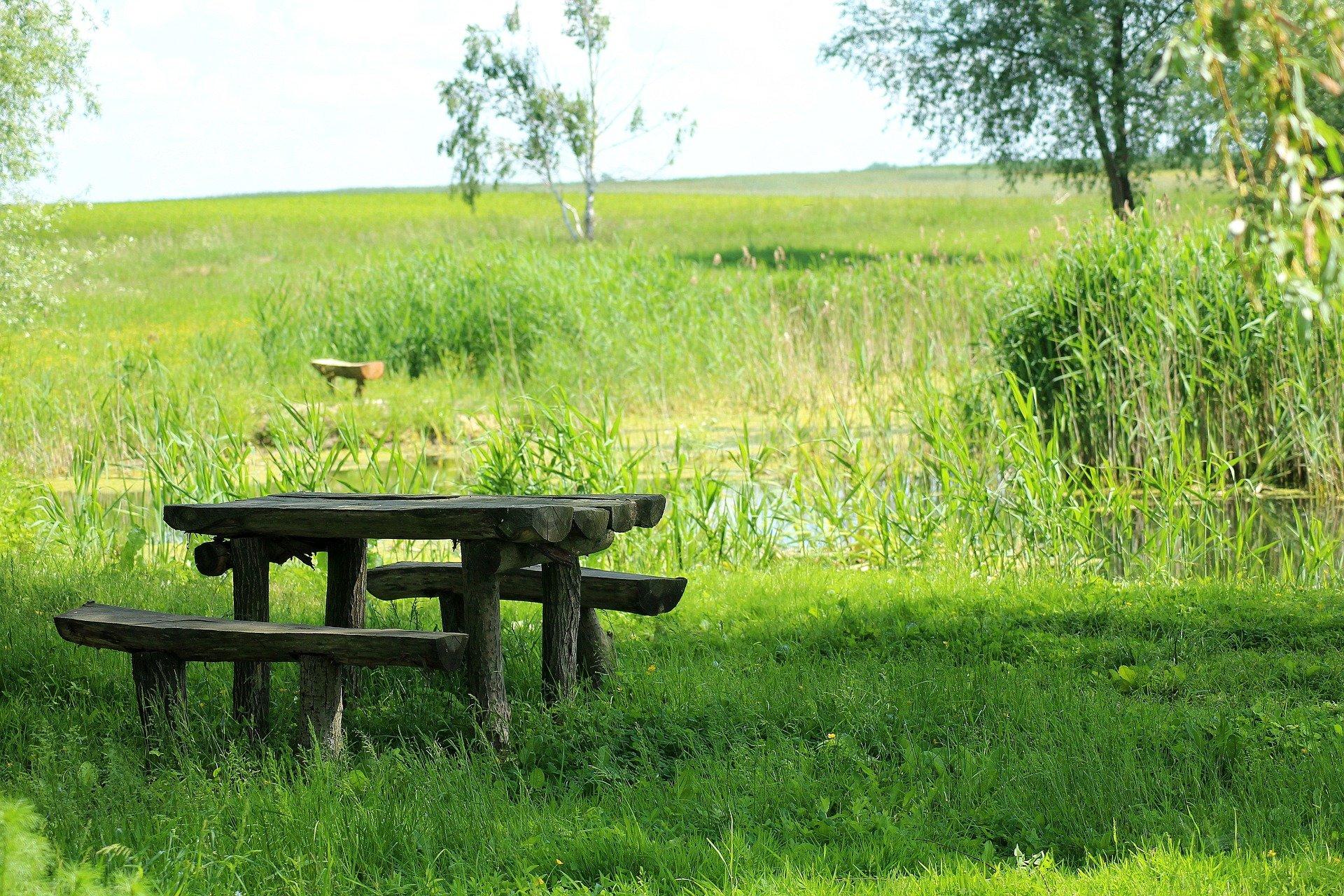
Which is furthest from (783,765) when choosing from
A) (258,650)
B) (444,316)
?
(444,316)

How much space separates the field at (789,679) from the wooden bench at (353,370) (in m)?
0.68

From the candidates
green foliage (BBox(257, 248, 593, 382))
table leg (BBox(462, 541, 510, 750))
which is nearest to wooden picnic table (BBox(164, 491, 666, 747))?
table leg (BBox(462, 541, 510, 750))

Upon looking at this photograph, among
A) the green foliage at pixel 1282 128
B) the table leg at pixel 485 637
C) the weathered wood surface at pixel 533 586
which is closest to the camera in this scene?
the green foliage at pixel 1282 128

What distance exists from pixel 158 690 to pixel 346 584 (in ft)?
2.21

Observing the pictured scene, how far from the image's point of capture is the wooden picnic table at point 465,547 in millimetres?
3604

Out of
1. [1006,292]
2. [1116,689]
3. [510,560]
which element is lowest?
[1116,689]

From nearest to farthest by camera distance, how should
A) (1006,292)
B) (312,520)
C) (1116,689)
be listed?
1. (312,520)
2. (1116,689)
3. (1006,292)

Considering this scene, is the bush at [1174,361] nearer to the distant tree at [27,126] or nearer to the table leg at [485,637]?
the table leg at [485,637]

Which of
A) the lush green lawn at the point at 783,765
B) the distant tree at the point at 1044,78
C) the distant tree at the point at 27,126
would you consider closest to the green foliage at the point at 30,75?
the distant tree at the point at 27,126

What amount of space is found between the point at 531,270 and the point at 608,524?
34.8 feet

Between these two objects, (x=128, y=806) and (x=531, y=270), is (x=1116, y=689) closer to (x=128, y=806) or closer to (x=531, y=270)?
(x=128, y=806)

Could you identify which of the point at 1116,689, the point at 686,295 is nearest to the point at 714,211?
the point at 686,295

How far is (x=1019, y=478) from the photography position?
21.2 feet

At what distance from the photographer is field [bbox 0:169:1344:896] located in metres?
2.93
